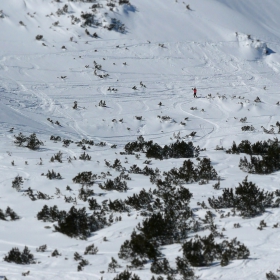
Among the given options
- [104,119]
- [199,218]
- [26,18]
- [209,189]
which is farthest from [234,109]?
[26,18]

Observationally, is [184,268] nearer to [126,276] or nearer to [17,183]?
[126,276]

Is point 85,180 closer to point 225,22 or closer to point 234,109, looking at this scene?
point 234,109

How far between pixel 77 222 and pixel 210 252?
2.70 metres

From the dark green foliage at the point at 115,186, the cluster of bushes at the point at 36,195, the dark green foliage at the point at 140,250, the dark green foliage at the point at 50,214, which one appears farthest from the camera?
the dark green foliage at the point at 115,186

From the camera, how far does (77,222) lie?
7.25 meters

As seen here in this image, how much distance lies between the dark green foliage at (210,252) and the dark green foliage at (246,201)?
1532 millimetres

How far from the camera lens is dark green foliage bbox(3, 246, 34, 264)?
622 cm

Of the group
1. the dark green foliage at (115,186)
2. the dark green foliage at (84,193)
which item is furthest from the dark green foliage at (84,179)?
the dark green foliage at (84,193)

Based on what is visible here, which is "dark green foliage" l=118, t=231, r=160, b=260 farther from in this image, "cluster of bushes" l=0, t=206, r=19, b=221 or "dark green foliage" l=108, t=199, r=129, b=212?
"cluster of bushes" l=0, t=206, r=19, b=221

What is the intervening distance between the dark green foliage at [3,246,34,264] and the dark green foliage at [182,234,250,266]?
2.46m

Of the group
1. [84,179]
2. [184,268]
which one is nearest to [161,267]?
[184,268]

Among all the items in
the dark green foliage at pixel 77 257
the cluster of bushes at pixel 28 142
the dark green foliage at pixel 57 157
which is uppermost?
the dark green foliage at pixel 77 257

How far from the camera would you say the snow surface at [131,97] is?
675 cm

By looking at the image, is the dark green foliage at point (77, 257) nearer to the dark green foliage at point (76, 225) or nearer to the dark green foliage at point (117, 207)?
the dark green foliage at point (76, 225)
